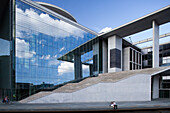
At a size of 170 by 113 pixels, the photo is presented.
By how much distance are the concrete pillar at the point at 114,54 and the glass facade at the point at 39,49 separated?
35.3 feet

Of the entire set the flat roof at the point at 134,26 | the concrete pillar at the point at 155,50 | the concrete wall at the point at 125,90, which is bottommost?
the concrete wall at the point at 125,90

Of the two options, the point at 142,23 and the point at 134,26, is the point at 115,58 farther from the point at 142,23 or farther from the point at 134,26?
the point at 142,23

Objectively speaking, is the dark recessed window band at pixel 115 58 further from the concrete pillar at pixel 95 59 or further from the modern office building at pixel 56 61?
the concrete pillar at pixel 95 59

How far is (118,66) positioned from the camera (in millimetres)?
→ 33156

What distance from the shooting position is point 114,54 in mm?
32562

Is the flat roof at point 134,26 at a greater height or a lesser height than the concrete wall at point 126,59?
greater

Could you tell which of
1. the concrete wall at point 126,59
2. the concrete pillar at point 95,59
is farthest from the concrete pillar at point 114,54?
the concrete wall at point 126,59

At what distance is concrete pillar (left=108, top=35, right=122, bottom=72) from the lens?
32.5m

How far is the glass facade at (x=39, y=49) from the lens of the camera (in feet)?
64.2

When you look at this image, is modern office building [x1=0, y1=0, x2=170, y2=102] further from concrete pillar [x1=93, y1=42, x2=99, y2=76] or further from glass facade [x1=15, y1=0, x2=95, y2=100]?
concrete pillar [x1=93, y1=42, x2=99, y2=76]

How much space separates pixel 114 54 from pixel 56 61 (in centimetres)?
1524

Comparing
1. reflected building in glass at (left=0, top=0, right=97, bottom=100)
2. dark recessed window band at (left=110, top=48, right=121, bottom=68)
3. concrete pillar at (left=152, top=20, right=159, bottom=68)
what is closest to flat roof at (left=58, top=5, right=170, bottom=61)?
reflected building in glass at (left=0, top=0, right=97, bottom=100)

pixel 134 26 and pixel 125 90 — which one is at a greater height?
pixel 134 26

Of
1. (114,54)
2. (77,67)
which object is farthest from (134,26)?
(77,67)
